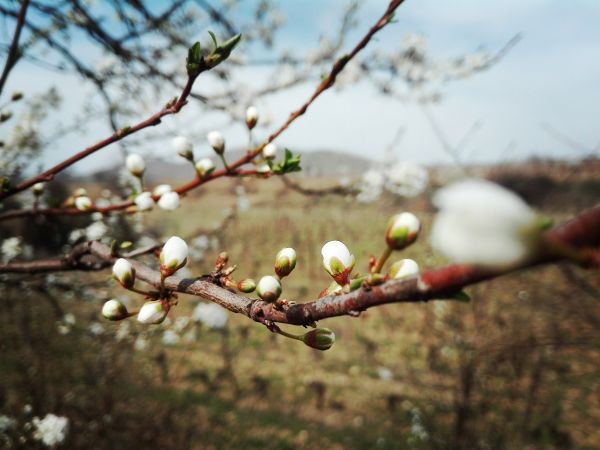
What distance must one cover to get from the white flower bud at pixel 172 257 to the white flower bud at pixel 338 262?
27cm

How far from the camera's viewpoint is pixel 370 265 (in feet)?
1.87

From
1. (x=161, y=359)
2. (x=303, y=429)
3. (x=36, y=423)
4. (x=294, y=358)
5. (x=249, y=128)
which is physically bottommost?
(x=36, y=423)

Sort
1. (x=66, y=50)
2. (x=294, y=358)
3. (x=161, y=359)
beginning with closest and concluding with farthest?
(x=66, y=50)
(x=161, y=359)
(x=294, y=358)

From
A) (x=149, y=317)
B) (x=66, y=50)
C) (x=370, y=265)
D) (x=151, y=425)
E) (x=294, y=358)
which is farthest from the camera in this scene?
(x=294, y=358)

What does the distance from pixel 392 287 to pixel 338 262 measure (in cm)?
23

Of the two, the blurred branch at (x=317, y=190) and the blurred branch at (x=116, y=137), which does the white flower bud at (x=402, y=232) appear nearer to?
the blurred branch at (x=116, y=137)

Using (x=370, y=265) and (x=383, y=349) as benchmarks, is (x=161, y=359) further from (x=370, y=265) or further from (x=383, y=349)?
(x=370, y=265)

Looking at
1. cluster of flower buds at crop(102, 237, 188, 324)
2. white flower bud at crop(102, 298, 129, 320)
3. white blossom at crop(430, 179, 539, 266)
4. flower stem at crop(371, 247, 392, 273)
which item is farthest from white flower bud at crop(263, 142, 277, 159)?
white blossom at crop(430, 179, 539, 266)

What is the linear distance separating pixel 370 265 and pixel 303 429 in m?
5.95

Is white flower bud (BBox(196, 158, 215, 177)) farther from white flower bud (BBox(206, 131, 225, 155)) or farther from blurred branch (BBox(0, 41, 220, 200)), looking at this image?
blurred branch (BBox(0, 41, 220, 200))

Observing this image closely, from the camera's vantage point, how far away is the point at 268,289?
1.87ft

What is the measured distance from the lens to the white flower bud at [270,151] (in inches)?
44.5

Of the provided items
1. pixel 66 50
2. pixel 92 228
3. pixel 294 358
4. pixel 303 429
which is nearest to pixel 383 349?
pixel 294 358

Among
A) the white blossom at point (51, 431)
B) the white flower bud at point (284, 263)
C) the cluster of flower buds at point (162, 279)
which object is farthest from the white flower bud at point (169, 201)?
the white blossom at point (51, 431)
